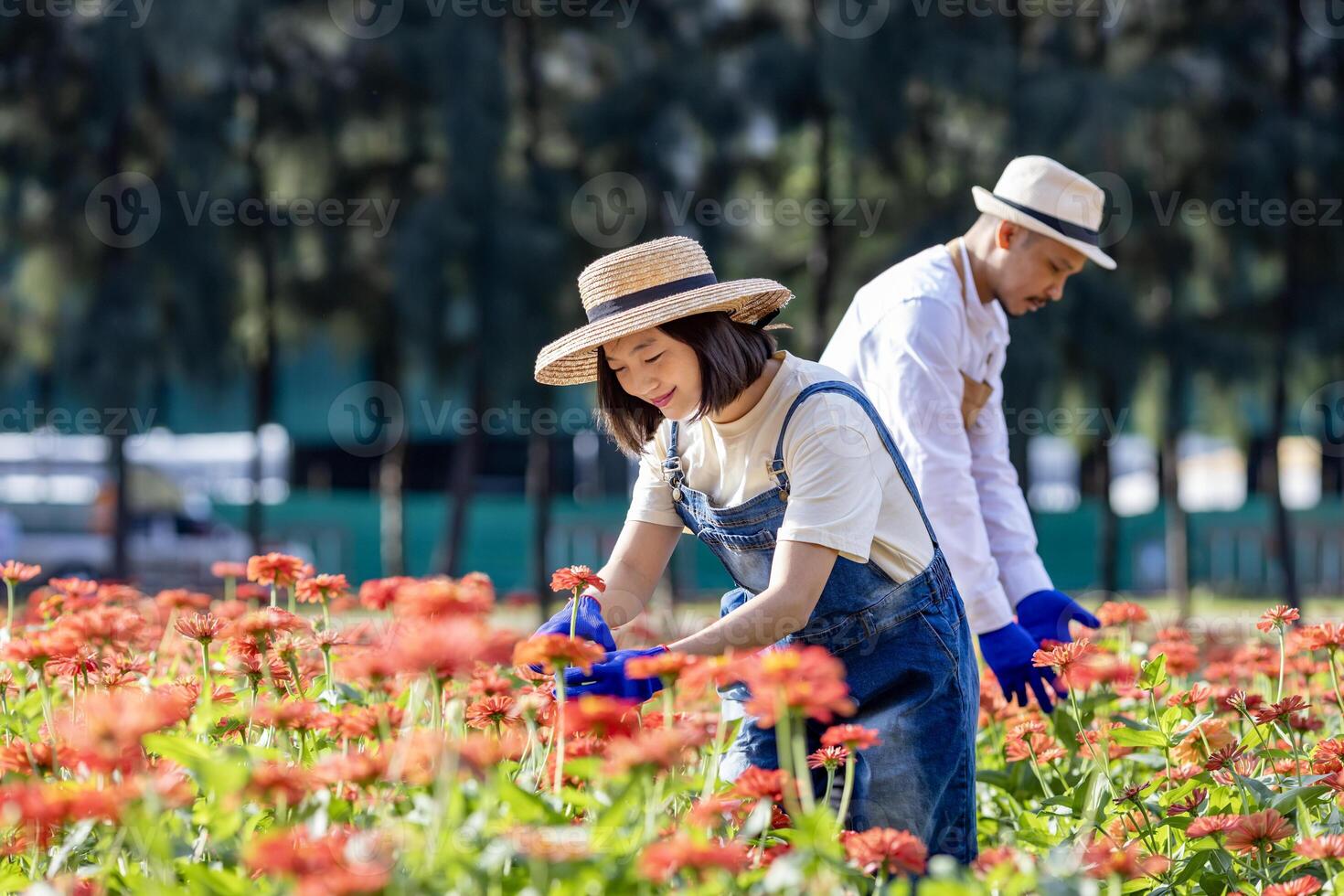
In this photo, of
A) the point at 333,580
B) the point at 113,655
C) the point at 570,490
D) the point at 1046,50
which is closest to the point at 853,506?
the point at 333,580

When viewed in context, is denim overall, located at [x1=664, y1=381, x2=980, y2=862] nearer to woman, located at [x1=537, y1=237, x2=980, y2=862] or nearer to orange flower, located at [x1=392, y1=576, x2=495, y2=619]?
woman, located at [x1=537, y1=237, x2=980, y2=862]

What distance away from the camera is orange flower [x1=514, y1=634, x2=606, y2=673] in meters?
1.47

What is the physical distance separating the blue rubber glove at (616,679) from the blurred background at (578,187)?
380 inches

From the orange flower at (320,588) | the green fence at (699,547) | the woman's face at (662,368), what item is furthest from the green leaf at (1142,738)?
the green fence at (699,547)

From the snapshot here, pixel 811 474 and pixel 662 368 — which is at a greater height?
pixel 662 368

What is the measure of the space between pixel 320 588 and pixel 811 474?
79 centimetres

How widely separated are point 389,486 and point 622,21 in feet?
15.6

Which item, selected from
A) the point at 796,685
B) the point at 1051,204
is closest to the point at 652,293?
the point at 796,685

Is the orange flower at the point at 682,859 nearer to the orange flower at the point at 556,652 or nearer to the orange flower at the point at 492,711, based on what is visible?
the orange flower at the point at 556,652

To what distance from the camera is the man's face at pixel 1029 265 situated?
2924 millimetres

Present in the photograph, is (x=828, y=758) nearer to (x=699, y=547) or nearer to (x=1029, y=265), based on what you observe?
(x=1029, y=265)

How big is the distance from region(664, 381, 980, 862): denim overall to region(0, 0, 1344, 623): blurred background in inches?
359

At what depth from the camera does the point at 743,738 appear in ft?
7.73

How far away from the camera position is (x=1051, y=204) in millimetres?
2973
